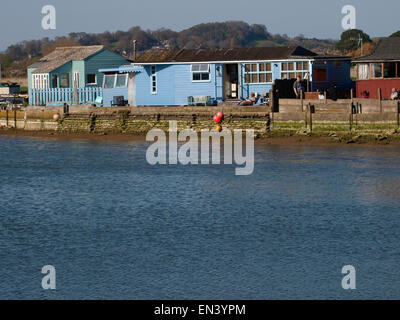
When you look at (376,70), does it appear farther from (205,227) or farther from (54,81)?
(54,81)

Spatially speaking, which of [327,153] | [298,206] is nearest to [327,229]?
[298,206]

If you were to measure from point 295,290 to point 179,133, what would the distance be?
31.4 metres

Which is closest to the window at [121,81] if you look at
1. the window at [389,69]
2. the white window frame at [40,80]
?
the white window frame at [40,80]

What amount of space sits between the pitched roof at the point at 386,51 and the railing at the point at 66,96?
19915mm

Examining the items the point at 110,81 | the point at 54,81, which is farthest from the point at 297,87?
the point at 54,81

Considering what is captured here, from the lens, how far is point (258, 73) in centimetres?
5412

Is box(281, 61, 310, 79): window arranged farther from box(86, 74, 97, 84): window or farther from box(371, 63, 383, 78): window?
box(86, 74, 97, 84): window

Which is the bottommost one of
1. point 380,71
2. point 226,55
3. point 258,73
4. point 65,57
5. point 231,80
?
point 231,80

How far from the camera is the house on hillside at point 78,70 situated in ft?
222

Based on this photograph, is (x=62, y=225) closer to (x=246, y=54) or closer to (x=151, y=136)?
(x=151, y=136)

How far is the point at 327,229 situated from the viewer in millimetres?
26219

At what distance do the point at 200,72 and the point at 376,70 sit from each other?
467 inches

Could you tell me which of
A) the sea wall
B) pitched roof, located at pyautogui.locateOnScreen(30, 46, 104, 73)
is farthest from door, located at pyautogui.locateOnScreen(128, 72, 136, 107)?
pitched roof, located at pyautogui.locateOnScreen(30, 46, 104, 73)

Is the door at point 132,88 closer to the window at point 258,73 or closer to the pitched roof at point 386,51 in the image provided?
the window at point 258,73
